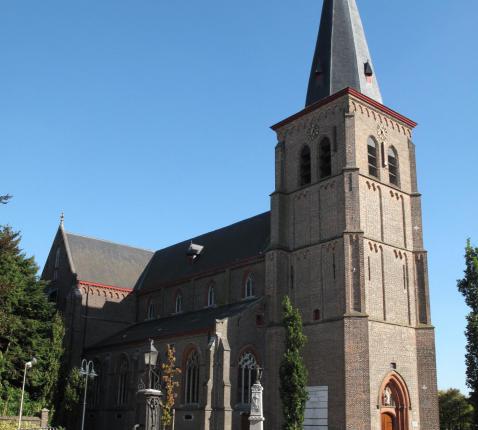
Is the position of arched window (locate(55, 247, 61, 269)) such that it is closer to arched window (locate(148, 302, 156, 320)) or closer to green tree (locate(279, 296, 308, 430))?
arched window (locate(148, 302, 156, 320))

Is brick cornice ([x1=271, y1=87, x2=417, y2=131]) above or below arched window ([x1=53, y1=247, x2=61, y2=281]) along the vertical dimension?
above

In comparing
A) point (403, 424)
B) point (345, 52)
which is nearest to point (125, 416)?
point (403, 424)

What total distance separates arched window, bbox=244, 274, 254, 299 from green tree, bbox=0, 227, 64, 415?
42.3 ft

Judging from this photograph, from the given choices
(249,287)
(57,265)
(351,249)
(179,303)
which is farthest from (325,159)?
(57,265)

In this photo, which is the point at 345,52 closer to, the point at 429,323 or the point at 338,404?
the point at 429,323

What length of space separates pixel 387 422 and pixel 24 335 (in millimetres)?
23718

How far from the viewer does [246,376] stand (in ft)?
111

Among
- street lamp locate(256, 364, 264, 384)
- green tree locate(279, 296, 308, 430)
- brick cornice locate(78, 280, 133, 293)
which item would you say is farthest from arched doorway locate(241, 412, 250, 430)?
brick cornice locate(78, 280, 133, 293)

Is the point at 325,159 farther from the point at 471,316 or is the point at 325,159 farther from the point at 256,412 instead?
the point at 256,412

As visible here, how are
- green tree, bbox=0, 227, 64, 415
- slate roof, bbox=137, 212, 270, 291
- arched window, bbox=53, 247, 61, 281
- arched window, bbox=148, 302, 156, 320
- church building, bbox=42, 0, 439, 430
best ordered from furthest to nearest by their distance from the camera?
1. arched window, bbox=53, 247, 61, 281
2. arched window, bbox=148, 302, 156, 320
3. slate roof, bbox=137, 212, 270, 291
4. green tree, bbox=0, 227, 64, 415
5. church building, bbox=42, 0, 439, 430

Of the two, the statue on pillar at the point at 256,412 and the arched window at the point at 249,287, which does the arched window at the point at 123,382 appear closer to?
the arched window at the point at 249,287

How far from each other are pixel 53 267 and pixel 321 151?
27.2 m

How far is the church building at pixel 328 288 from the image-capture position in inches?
1206

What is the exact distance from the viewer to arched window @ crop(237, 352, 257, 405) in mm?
33250
